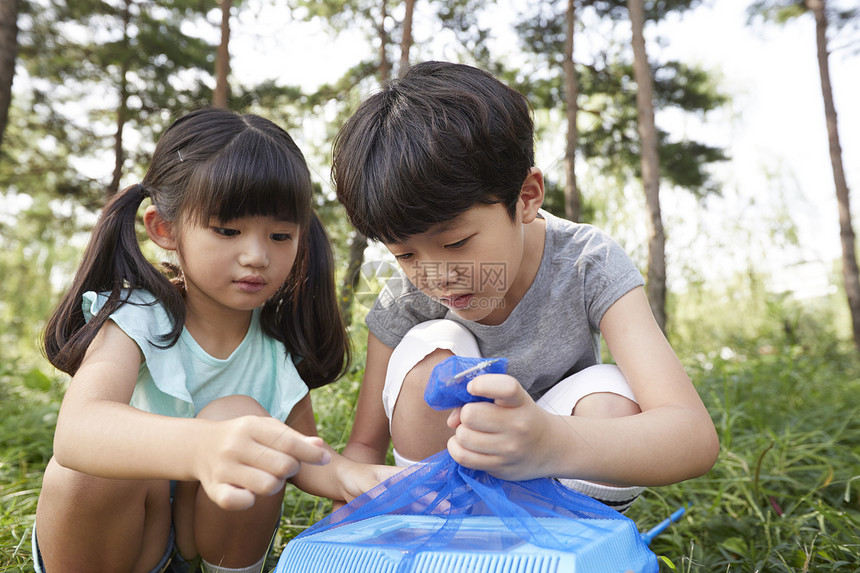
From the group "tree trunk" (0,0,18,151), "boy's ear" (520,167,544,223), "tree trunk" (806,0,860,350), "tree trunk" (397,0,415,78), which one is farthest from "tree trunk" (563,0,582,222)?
"boy's ear" (520,167,544,223)

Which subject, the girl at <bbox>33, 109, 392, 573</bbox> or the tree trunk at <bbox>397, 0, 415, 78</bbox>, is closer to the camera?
the girl at <bbox>33, 109, 392, 573</bbox>

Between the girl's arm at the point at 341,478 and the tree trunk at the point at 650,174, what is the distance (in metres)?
4.04

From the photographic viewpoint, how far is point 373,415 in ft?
4.98

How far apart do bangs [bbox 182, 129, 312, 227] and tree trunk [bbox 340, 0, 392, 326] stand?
17 cm

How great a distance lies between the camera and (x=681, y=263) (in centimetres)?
686

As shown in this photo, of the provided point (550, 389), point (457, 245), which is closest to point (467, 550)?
point (457, 245)

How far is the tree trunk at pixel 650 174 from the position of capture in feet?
16.4

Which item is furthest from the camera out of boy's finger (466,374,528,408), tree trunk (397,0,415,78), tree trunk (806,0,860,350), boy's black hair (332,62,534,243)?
tree trunk (806,0,860,350)

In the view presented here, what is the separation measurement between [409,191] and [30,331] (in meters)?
7.91

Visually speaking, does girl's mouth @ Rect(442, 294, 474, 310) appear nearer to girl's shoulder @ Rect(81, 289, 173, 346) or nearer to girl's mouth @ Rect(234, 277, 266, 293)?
girl's mouth @ Rect(234, 277, 266, 293)

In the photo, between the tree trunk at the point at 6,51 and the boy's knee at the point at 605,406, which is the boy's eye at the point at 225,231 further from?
the tree trunk at the point at 6,51

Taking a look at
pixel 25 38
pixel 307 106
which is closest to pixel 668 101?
pixel 307 106

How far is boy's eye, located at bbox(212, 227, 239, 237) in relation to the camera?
130cm

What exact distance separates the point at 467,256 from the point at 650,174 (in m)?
4.53
